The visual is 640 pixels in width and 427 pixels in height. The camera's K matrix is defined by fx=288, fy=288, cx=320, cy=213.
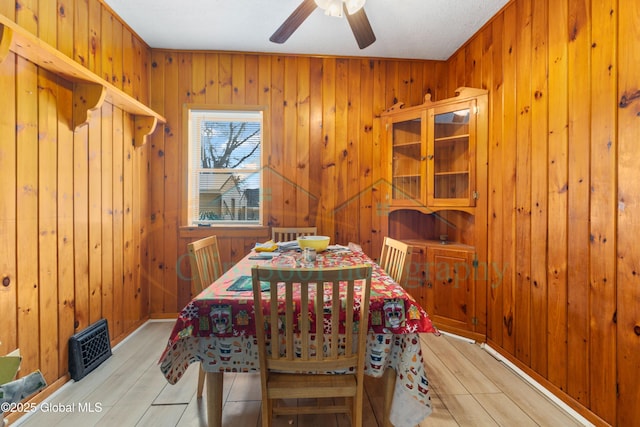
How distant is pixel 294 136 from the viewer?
113 inches

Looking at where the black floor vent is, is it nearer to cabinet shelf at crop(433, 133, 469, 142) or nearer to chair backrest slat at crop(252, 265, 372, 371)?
chair backrest slat at crop(252, 265, 372, 371)

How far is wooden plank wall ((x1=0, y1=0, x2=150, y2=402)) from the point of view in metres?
1.48

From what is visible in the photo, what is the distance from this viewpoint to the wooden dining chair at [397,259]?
1636 millimetres

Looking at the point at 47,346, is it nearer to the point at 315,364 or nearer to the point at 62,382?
the point at 62,382

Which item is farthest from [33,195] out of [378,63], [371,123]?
[378,63]

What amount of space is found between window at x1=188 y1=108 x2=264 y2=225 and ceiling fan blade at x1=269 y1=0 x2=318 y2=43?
1.11 m

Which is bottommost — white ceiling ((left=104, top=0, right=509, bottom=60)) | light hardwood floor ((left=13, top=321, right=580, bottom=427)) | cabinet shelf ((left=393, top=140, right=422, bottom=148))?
light hardwood floor ((left=13, top=321, right=580, bottom=427))

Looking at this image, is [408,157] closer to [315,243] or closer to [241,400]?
[315,243]

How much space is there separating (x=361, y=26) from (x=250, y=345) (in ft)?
6.11

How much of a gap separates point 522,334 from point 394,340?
4.43 ft

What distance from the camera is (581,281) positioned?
1569mm

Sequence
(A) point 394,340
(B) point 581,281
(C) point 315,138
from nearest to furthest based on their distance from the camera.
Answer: (A) point 394,340, (B) point 581,281, (C) point 315,138

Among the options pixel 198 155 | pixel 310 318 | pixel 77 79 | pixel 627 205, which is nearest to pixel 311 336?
pixel 310 318

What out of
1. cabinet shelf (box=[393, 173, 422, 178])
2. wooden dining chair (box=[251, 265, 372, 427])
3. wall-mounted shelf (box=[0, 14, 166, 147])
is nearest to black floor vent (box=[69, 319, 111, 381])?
wall-mounted shelf (box=[0, 14, 166, 147])
